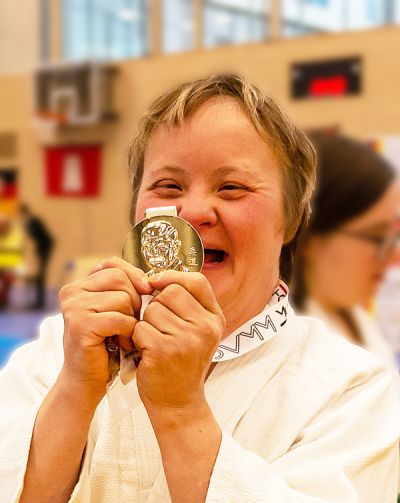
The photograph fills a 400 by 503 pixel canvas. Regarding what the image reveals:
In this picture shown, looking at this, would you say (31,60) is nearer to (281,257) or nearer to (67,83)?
(67,83)

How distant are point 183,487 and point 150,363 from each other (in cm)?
19

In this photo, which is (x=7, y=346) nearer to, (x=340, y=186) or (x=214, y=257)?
(x=340, y=186)

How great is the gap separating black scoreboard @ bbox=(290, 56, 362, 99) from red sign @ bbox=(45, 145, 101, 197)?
2.94 meters

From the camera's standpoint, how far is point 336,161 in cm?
268

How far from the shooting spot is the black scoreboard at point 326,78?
6.38m

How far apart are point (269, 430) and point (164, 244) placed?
371mm

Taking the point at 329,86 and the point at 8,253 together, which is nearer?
the point at 329,86

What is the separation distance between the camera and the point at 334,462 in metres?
1.07

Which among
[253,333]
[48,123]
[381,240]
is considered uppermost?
[253,333]

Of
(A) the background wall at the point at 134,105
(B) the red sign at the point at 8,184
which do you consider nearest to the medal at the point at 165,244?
(A) the background wall at the point at 134,105

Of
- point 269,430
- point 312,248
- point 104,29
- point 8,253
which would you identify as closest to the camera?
point 269,430

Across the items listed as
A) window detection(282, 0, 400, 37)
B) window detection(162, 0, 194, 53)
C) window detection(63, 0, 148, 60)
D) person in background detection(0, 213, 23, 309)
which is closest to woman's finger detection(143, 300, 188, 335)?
window detection(282, 0, 400, 37)

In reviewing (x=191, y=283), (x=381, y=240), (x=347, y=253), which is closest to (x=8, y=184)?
(x=381, y=240)

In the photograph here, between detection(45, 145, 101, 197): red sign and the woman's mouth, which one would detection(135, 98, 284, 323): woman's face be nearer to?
the woman's mouth
